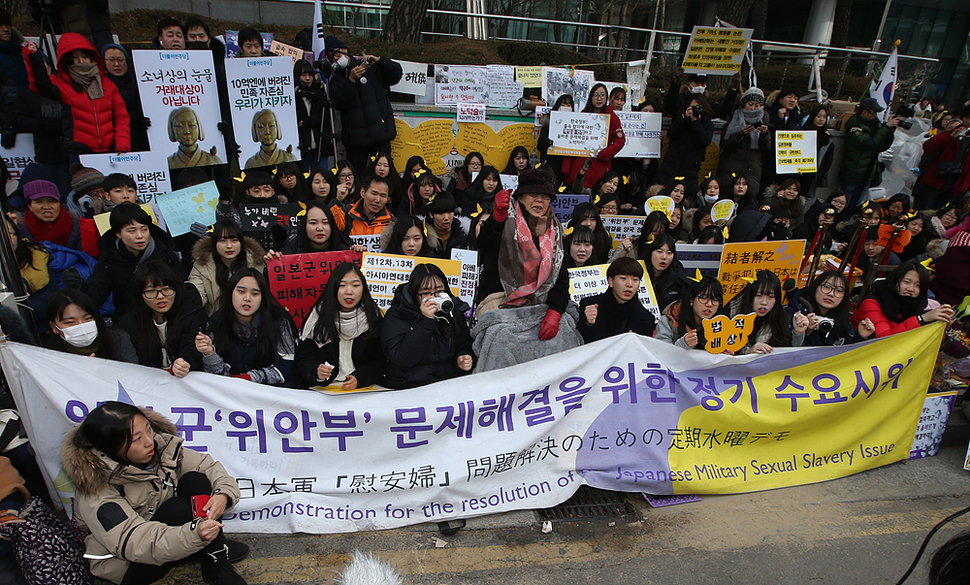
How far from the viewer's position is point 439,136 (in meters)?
8.70

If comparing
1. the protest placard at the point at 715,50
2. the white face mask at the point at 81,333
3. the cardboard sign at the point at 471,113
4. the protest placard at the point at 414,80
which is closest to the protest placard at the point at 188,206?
the white face mask at the point at 81,333

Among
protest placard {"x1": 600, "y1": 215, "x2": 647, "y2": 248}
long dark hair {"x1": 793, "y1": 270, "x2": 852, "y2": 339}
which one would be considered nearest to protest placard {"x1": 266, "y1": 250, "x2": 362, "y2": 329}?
protest placard {"x1": 600, "y1": 215, "x2": 647, "y2": 248}

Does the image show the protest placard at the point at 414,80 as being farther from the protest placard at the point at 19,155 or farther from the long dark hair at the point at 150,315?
the long dark hair at the point at 150,315

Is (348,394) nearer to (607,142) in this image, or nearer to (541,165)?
(541,165)

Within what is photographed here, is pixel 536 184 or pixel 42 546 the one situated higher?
pixel 536 184

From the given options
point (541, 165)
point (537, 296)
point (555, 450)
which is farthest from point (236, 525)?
point (541, 165)

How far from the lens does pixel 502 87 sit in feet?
32.4

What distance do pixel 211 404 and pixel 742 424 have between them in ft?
11.6

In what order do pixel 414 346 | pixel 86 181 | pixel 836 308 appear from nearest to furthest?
pixel 414 346 → pixel 836 308 → pixel 86 181

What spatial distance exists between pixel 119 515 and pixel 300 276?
7.66 ft

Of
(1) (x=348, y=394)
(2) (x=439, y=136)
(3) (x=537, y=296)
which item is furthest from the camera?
(2) (x=439, y=136)

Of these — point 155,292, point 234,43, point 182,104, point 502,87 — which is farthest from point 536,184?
point 234,43

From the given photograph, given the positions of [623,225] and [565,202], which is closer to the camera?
[623,225]

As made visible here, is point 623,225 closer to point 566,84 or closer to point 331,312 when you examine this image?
point 331,312
